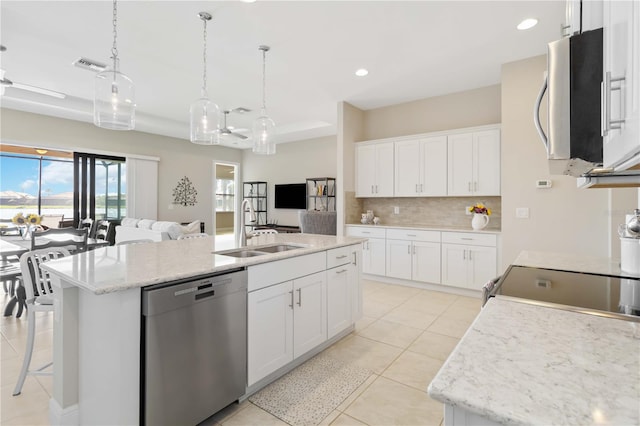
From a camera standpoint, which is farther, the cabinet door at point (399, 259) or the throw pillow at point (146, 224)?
the throw pillow at point (146, 224)

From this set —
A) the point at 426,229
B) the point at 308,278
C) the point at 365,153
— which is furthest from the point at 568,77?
the point at 365,153

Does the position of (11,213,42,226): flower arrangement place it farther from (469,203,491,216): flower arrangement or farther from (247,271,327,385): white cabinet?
(469,203,491,216): flower arrangement

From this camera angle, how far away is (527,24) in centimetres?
297

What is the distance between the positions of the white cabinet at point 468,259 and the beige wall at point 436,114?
1768 millimetres

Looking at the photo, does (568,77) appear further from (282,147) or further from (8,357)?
(282,147)

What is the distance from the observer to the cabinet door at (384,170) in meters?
5.02

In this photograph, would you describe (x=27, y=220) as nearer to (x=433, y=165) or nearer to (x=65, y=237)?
(x=65, y=237)

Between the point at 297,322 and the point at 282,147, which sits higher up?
the point at 282,147

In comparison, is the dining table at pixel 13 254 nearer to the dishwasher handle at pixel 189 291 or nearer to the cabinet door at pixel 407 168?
the dishwasher handle at pixel 189 291

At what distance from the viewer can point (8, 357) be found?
2428 millimetres

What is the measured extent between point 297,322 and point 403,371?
896 millimetres

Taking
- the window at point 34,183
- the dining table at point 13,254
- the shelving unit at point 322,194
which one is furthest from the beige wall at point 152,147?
the shelving unit at point 322,194

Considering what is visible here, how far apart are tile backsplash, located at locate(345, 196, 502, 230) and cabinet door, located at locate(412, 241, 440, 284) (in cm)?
62

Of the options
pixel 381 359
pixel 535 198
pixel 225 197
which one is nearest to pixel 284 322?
pixel 381 359
